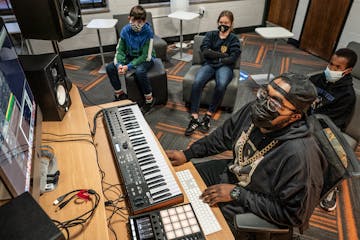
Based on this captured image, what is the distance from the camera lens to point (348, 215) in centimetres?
205

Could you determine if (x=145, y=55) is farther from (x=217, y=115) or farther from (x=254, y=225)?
(x=254, y=225)

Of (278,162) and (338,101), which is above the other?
(278,162)

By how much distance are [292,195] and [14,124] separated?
1.15 metres

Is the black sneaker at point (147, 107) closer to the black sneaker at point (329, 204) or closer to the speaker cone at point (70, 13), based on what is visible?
the speaker cone at point (70, 13)

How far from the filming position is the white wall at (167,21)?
167 inches

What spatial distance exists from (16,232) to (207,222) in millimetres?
784

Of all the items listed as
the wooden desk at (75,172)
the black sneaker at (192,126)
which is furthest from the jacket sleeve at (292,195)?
the black sneaker at (192,126)

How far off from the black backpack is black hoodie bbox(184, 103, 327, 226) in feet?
0.11

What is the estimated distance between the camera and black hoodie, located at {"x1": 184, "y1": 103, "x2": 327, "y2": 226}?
3.84ft

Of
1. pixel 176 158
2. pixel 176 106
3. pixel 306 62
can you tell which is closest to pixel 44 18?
pixel 176 158

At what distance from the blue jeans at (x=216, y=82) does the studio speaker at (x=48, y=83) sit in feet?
5.54

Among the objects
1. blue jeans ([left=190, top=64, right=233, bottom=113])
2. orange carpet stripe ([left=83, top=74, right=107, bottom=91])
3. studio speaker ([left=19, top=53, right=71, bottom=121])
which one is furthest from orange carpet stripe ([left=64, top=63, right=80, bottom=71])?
studio speaker ([left=19, top=53, right=71, bottom=121])

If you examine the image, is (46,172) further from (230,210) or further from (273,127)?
(273,127)

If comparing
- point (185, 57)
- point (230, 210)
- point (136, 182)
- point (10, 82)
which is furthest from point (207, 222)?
point (185, 57)
